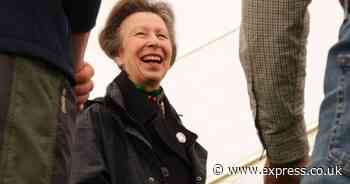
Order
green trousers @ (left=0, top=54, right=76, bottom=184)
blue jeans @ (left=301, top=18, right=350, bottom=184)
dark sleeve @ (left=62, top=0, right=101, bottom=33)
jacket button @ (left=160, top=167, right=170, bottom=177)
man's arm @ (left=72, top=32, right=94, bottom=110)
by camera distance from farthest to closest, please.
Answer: jacket button @ (left=160, top=167, right=170, bottom=177) → man's arm @ (left=72, top=32, right=94, bottom=110) → dark sleeve @ (left=62, top=0, right=101, bottom=33) → green trousers @ (left=0, top=54, right=76, bottom=184) → blue jeans @ (left=301, top=18, right=350, bottom=184)

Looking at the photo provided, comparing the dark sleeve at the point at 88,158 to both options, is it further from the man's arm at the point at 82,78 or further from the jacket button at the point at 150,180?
the man's arm at the point at 82,78

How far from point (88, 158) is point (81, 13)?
584 mm

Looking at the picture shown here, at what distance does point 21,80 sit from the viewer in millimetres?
718

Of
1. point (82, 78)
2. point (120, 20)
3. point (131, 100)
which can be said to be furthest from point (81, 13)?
point (120, 20)

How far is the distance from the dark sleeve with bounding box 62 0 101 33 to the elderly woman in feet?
1.77

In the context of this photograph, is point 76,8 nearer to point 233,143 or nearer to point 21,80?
point 21,80

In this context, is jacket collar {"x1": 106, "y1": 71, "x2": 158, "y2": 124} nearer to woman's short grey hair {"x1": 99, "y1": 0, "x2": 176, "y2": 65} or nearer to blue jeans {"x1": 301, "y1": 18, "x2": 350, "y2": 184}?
woman's short grey hair {"x1": 99, "y1": 0, "x2": 176, "y2": 65}

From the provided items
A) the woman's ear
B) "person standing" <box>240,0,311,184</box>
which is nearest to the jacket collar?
the woman's ear

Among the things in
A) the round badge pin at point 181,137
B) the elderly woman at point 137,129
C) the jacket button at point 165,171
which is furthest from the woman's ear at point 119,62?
the jacket button at point 165,171

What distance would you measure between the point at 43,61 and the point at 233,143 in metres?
2.05

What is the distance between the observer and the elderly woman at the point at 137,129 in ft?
4.65

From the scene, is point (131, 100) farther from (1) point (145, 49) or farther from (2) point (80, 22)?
(2) point (80, 22)

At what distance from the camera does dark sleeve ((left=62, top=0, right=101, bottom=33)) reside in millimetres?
852

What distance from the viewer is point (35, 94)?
73 cm
